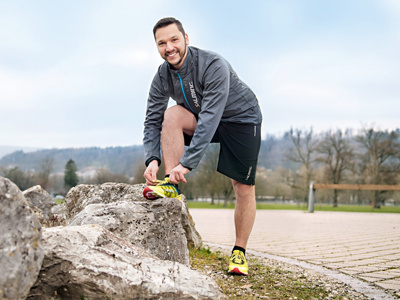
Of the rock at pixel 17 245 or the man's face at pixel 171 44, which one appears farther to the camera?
the man's face at pixel 171 44

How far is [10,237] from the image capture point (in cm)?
189

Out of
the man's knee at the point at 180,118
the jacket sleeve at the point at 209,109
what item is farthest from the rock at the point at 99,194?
the jacket sleeve at the point at 209,109

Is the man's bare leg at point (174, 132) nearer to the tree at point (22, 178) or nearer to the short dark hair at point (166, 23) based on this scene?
the short dark hair at point (166, 23)

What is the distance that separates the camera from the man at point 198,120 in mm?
3370

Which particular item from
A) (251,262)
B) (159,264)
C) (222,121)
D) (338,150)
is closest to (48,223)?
(251,262)

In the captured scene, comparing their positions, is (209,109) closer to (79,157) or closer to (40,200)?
(40,200)

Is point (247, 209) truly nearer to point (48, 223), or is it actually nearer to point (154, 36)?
point (154, 36)

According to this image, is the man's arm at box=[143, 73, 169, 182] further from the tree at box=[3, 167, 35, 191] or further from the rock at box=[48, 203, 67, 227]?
the tree at box=[3, 167, 35, 191]

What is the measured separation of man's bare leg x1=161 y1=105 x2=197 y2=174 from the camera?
141 inches

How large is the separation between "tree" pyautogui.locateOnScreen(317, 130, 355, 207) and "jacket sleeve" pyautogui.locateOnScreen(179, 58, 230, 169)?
109ft

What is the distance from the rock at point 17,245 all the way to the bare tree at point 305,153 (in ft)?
116

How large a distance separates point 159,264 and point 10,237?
95cm

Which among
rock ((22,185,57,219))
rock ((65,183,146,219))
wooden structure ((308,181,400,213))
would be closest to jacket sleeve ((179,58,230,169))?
rock ((65,183,146,219))

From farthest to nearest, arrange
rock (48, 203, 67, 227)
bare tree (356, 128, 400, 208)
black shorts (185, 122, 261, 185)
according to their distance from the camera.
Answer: bare tree (356, 128, 400, 208), rock (48, 203, 67, 227), black shorts (185, 122, 261, 185)
